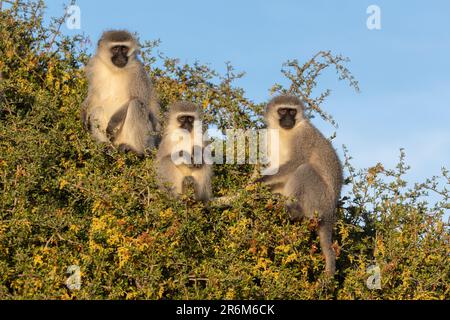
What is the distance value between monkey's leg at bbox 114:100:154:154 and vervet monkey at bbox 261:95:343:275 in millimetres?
1555

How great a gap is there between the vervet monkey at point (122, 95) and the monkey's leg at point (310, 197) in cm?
189

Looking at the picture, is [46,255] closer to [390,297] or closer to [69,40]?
[390,297]

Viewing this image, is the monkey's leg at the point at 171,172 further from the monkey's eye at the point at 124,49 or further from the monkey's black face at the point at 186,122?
the monkey's eye at the point at 124,49

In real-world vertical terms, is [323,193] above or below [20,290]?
above

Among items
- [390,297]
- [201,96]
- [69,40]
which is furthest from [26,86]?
[390,297]

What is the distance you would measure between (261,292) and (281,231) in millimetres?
868

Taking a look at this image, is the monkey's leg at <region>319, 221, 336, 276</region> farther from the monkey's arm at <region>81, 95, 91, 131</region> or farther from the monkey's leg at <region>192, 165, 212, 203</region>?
the monkey's arm at <region>81, 95, 91, 131</region>

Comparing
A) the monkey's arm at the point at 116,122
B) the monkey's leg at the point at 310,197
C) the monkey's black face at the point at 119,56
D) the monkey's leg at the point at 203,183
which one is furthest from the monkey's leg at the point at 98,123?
the monkey's leg at the point at 310,197

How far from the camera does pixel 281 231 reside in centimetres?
809

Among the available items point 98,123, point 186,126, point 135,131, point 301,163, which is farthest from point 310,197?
point 98,123

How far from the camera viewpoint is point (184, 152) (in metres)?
9.77

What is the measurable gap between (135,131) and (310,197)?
7.92ft

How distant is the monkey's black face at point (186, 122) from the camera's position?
31.9 ft
